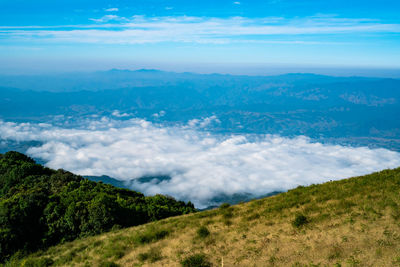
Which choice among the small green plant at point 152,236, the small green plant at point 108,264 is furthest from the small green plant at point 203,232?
the small green plant at point 108,264

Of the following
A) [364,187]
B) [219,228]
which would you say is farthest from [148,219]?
[364,187]

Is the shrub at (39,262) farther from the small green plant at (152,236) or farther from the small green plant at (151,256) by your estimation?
the small green plant at (151,256)

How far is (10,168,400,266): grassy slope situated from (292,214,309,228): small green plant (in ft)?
0.75

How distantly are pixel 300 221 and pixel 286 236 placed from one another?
1421 mm

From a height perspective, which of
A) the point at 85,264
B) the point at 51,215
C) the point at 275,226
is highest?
the point at 275,226

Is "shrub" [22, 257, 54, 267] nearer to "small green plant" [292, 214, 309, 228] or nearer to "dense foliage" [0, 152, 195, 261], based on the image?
"dense foliage" [0, 152, 195, 261]

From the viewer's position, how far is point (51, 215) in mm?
27891

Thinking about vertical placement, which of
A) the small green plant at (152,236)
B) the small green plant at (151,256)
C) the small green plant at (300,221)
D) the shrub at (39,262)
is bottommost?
the shrub at (39,262)

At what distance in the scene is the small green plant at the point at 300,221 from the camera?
46.4 ft

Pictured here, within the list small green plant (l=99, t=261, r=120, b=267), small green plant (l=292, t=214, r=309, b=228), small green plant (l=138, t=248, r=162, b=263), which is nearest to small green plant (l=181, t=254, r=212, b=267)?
small green plant (l=138, t=248, r=162, b=263)

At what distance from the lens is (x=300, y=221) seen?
46.8 feet

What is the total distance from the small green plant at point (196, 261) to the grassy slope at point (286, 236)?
18.3 inches

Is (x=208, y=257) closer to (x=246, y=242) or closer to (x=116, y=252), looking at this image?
(x=246, y=242)

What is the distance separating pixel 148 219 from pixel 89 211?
784 centimetres
